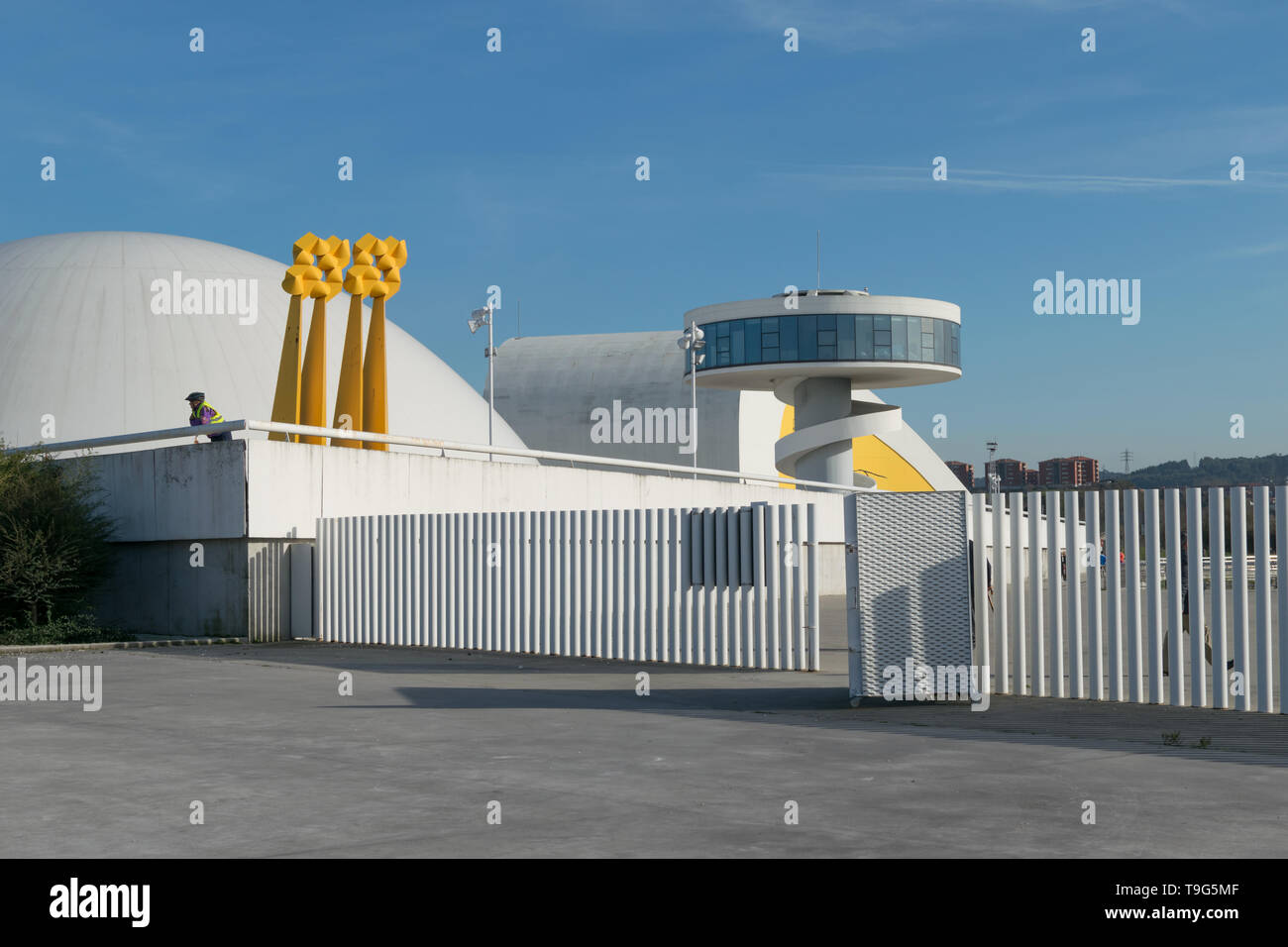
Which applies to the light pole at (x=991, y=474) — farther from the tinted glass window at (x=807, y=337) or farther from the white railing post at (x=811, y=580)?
the white railing post at (x=811, y=580)

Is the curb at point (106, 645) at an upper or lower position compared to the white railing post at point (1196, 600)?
lower

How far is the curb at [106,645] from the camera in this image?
59.4 ft

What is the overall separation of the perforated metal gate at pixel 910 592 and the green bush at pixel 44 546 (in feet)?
44.9

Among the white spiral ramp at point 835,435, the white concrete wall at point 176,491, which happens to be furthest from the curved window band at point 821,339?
the white concrete wall at point 176,491

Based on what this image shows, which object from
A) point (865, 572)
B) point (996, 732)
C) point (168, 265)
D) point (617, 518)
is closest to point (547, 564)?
point (617, 518)

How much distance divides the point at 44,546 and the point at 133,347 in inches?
663

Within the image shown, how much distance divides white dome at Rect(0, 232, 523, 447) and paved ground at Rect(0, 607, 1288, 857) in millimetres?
23167

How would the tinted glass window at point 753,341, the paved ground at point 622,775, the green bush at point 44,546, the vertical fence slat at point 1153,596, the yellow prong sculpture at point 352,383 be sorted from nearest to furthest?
the paved ground at point 622,775, the vertical fence slat at point 1153,596, the green bush at point 44,546, the yellow prong sculpture at point 352,383, the tinted glass window at point 753,341

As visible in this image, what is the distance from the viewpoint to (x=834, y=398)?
212 ft

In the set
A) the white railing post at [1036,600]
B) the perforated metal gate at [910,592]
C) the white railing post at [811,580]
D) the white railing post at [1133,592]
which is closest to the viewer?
the white railing post at [1133,592]

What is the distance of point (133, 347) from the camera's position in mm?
35406

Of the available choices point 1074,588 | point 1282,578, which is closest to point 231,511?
point 1074,588
